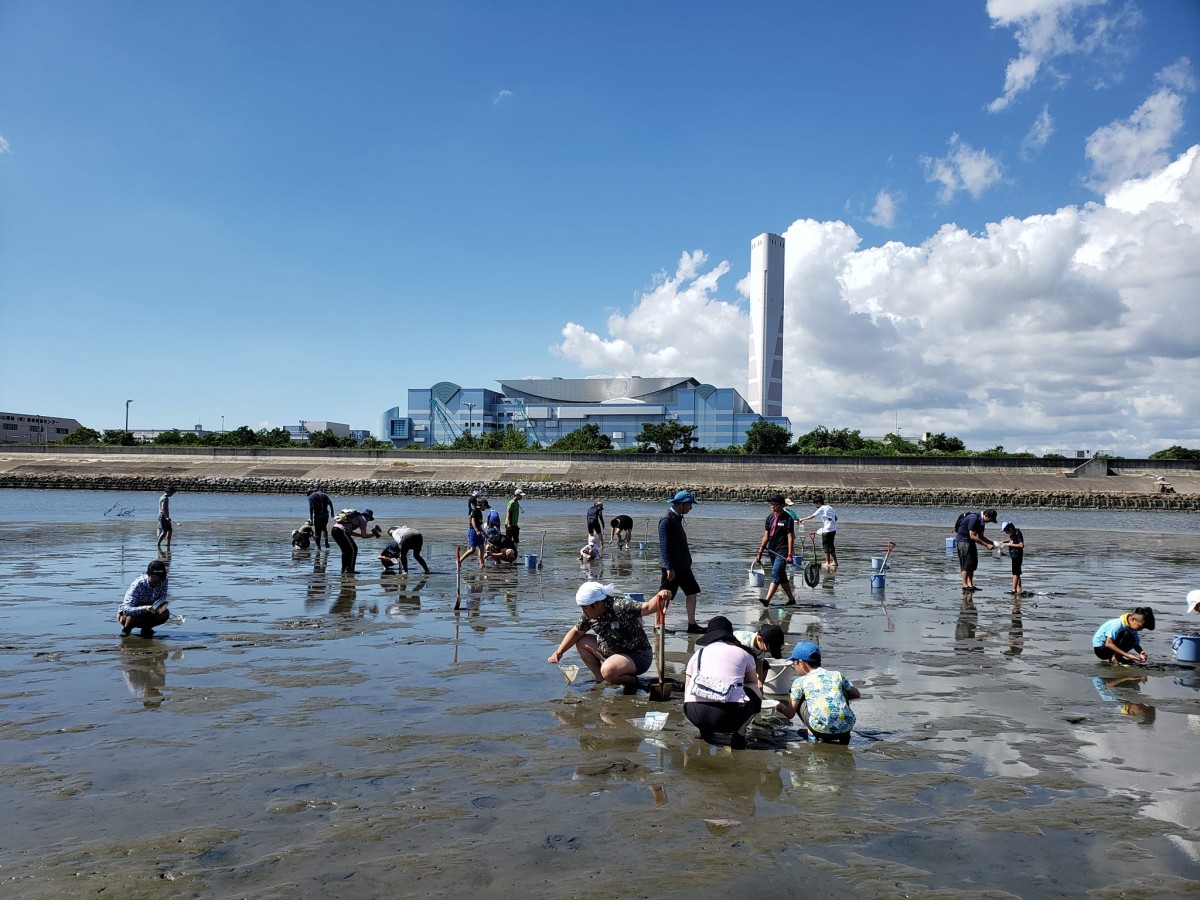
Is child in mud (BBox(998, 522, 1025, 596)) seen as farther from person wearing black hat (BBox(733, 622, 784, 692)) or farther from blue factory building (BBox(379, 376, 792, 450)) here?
blue factory building (BBox(379, 376, 792, 450))

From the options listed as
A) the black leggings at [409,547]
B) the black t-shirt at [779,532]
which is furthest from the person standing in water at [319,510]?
the black t-shirt at [779,532]

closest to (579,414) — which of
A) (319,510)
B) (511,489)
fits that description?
(511,489)

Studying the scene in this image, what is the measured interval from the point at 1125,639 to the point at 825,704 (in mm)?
5180

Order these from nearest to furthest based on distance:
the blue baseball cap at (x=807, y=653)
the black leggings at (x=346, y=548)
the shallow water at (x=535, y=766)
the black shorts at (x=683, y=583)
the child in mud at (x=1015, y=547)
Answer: the shallow water at (x=535, y=766) → the blue baseball cap at (x=807, y=653) → the black shorts at (x=683, y=583) → the child in mud at (x=1015, y=547) → the black leggings at (x=346, y=548)

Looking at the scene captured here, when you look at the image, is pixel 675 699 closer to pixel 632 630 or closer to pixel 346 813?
pixel 632 630

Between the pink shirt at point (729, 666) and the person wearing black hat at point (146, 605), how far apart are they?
24.7 feet

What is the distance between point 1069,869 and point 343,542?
15.1 m

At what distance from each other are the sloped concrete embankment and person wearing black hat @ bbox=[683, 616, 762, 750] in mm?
62596

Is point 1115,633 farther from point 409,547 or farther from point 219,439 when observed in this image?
point 219,439

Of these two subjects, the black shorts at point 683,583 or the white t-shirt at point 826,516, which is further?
the white t-shirt at point 826,516

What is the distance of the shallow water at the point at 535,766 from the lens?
479cm

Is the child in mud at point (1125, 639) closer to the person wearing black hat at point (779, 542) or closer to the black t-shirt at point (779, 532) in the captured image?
the person wearing black hat at point (779, 542)

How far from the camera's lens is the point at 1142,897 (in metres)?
4.50

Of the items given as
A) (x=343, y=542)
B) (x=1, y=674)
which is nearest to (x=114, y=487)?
(x=343, y=542)
